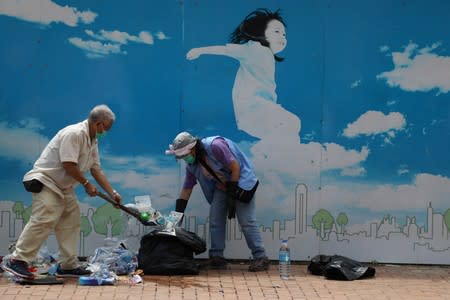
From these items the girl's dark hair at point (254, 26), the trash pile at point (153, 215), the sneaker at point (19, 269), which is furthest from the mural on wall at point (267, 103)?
the sneaker at point (19, 269)

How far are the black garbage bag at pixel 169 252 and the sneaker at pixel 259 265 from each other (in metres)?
0.56

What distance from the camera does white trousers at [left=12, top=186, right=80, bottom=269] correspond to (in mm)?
7145

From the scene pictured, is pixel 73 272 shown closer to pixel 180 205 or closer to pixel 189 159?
pixel 180 205

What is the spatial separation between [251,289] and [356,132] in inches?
87.4

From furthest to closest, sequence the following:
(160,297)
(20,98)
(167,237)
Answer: (20,98) < (167,237) < (160,297)

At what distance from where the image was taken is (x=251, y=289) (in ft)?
24.1

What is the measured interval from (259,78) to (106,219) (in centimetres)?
223

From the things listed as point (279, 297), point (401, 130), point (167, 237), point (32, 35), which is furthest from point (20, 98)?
point (401, 130)

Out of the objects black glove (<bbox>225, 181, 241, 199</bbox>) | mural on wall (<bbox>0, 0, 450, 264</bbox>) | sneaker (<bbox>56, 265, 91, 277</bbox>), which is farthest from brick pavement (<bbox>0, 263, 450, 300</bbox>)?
black glove (<bbox>225, 181, 241, 199</bbox>)

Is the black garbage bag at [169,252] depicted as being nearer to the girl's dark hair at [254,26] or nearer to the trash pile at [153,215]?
the trash pile at [153,215]

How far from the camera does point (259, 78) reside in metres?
8.55

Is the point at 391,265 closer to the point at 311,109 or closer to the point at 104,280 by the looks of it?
the point at 311,109

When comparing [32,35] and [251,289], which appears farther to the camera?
[32,35]

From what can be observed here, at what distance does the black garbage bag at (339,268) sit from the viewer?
25.8ft
